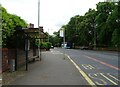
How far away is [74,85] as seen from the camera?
505 inches

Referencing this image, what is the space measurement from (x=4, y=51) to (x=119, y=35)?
172 ft

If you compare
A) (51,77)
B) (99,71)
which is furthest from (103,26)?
(51,77)

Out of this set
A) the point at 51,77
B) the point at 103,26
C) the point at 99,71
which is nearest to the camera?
the point at 51,77

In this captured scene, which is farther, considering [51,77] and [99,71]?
[99,71]

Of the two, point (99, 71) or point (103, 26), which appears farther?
point (103, 26)

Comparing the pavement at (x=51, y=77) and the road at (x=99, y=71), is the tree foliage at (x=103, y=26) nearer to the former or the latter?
the road at (x=99, y=71)

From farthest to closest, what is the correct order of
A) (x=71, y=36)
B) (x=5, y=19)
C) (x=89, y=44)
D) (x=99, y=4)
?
(x=71, y=36) < (x=89, y=44) < (x=99, y=4) < (x=5, y=19)

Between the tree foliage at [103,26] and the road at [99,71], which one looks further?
the tree foliage at [103,26]

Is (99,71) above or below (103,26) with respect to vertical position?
below

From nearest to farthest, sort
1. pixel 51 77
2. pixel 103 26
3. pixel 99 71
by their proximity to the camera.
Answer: pixel 51 77
pixel 99 71
pixel 103 26

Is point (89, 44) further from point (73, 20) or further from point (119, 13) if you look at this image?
point (119, 13)

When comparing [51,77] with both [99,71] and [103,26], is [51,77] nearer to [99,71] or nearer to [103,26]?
[99,71]

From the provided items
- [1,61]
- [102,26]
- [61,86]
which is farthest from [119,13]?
[61,86]

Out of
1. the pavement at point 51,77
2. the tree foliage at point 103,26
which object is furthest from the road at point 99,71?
the tree foliage at point 103,26
